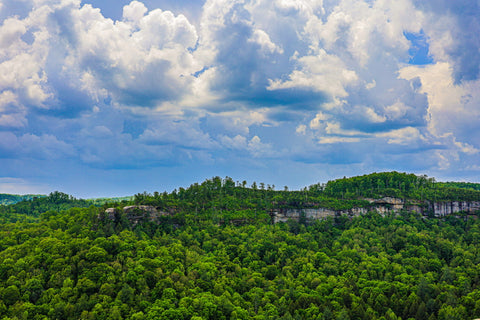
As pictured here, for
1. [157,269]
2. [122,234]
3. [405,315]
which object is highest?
[122,234]

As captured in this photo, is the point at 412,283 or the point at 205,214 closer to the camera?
the point at 412,283

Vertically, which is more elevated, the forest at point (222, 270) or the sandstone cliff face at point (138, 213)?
the sandstone cliff face at point (138, 213)

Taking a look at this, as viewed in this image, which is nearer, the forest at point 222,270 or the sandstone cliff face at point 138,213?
the forest at point 222,270

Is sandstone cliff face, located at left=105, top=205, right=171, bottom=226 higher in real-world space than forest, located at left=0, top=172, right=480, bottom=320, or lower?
higher

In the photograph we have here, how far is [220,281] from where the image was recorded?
112500mm

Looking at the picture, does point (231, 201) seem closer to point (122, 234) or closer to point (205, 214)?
point (205, 214)

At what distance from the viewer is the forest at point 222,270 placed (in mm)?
93438

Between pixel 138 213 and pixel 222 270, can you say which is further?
pixel 138 213

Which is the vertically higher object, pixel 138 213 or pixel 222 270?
pixel 138 213

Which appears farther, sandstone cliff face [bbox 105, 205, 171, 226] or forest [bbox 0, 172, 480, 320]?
sandstone cliff face [bbox 105, 205, 171, 226]

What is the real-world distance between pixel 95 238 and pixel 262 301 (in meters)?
65.7

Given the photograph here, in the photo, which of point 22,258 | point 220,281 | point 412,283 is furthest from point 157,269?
point 412,283

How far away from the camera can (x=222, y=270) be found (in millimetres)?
121875

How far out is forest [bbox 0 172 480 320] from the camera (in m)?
93.4
